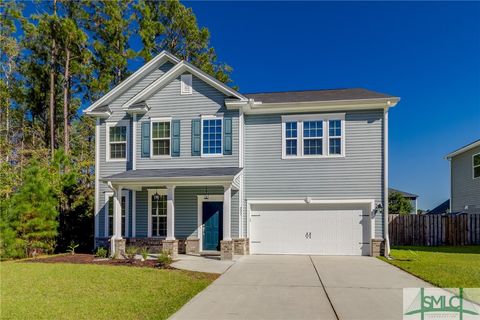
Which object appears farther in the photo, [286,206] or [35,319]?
[286,206]

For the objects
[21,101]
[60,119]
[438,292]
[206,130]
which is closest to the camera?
[438,292]

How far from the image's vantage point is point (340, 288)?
8.05 metres

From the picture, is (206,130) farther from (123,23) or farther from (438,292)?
(123,23)

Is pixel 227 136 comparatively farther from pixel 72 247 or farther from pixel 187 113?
pixel 72 247

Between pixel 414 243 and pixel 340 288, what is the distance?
1146cm

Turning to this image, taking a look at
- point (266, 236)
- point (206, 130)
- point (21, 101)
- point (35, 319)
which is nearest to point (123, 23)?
point (21, 101)

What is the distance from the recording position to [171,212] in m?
12.9

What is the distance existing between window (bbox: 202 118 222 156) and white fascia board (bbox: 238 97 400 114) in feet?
4.41

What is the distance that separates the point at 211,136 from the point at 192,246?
4326 millimetres

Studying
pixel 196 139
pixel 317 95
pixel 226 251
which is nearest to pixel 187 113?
pixel 196 139

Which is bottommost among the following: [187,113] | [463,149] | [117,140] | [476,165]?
[476,165]

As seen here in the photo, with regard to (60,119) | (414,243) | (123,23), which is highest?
(123,23)

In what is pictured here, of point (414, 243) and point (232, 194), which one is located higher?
point (232, 194)

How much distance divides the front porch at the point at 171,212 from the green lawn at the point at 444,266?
580 centimetres
